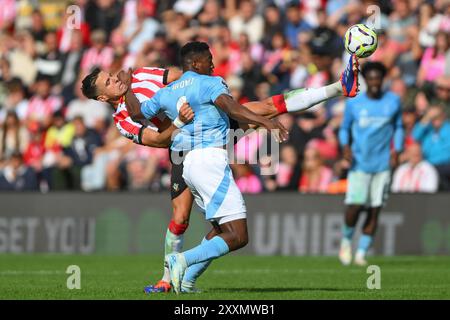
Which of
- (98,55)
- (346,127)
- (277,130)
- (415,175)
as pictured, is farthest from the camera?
(98,55)

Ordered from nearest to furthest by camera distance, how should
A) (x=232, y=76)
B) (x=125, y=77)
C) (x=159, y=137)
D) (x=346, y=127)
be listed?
(x=159, y=137)
(x=125, y=77)
(x=346, y=127)
(x=232, y=76)

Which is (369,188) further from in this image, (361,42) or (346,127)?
(361,42)

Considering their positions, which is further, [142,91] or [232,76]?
[232,76]

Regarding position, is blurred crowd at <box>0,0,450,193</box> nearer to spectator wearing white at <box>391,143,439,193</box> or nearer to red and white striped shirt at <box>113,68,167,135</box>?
spectator wearing white at <box>391,143,439,193</box>

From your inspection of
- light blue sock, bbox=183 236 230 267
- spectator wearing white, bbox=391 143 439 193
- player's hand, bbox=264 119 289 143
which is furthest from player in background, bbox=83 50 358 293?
spectator wearing white, bbox=391 143 439 193

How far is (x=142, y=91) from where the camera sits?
41.9 feet

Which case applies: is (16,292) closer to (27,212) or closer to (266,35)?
(27,212)

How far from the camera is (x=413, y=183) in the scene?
66.0ft

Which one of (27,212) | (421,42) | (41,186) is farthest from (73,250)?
(421,42)

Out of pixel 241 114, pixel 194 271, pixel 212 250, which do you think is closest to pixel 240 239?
pixel 212 250

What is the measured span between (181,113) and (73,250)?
9.99m

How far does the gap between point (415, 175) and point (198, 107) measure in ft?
30.4

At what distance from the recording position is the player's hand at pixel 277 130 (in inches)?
420

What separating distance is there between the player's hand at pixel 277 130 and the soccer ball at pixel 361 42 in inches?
66.3
